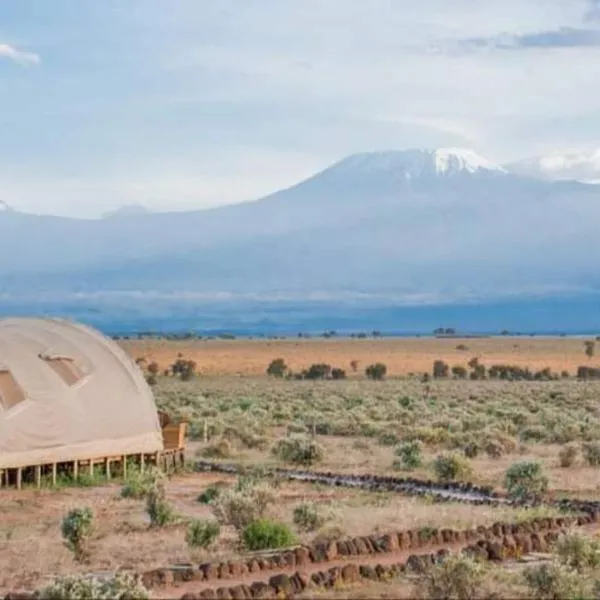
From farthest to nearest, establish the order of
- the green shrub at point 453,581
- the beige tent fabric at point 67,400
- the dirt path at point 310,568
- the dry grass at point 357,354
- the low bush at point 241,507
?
the dry grass at point 357,354 < the beige tent fabric at point 67,400 < the low bush at point 241,507 < the dirt path at point 310,568 < the green shrub at point 453,581

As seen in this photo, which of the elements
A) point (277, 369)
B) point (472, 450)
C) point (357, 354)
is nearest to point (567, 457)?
point (472, 450)

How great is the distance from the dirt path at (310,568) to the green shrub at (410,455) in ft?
39.4

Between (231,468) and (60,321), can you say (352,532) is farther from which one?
(60,321)

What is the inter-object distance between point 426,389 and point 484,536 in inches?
1809

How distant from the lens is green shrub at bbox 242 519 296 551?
1748 cm

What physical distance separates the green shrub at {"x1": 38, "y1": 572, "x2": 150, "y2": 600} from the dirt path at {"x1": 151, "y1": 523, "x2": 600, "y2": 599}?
108cm

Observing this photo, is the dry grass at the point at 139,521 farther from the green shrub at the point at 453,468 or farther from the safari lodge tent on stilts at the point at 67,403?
the green shrub at the point at 453,468

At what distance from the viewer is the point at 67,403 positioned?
88.9ft

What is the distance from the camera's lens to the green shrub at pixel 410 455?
2944 centimetres

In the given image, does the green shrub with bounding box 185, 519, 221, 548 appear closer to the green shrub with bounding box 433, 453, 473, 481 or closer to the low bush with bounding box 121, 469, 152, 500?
the low bush with bounding box 121, 469, 152, 500

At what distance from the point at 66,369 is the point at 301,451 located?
5910 mm

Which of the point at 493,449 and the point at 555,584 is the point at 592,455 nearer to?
the point at 493,449

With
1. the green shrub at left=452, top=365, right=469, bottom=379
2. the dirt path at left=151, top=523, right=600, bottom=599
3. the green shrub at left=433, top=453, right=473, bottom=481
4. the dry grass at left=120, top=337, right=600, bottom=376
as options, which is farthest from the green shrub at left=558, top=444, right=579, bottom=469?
the dry grass at left=120, top=337, right=600, bottom=376

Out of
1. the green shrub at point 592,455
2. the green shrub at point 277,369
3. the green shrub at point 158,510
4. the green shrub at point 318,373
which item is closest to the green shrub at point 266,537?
the green shrub at point 158,510
